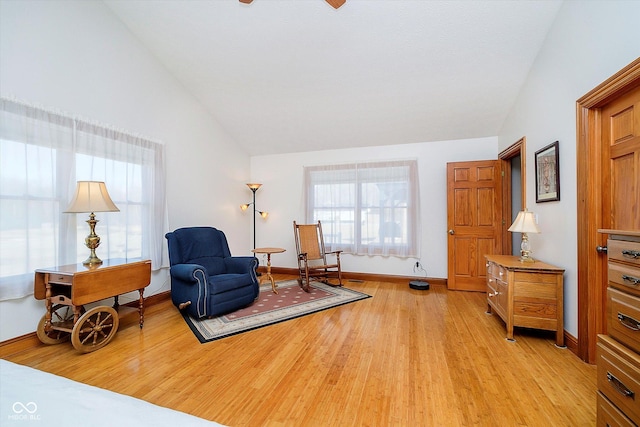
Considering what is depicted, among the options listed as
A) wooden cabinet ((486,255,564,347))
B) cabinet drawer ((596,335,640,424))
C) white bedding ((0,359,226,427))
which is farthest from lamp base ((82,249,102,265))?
wooden cabinet ((486,255,564,347))

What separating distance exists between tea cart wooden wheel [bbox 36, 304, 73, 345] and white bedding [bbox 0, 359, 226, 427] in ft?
6.61

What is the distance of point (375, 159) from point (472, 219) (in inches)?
66.7

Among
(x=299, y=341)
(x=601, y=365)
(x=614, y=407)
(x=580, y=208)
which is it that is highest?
(x=580, y=208)

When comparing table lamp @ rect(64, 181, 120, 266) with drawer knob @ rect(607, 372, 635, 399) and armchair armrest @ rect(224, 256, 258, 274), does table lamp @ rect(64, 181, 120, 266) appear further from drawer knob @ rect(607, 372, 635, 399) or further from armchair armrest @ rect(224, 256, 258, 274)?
drawer knob @ rect(607, 372, 635, 399)

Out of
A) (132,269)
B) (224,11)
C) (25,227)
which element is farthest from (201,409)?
(224,11)

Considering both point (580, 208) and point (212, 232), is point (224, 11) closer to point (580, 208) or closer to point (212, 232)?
point (212, 232)

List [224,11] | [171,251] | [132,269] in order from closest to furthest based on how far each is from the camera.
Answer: [132,269], [224,11], [171,251]

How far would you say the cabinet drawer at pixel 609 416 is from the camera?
100 cm

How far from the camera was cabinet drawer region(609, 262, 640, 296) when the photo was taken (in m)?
1.03

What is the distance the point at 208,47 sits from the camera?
10.3 ft

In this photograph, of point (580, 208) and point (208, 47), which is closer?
point (580, 208)

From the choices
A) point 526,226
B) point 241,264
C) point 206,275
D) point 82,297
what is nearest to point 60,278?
point 82,297

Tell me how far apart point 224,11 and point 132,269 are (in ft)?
8.50

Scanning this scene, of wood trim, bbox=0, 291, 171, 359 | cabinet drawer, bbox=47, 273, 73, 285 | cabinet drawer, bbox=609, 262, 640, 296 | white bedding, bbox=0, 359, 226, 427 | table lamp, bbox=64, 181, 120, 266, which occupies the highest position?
table lamp, bbox=64, 181, 120, 266
